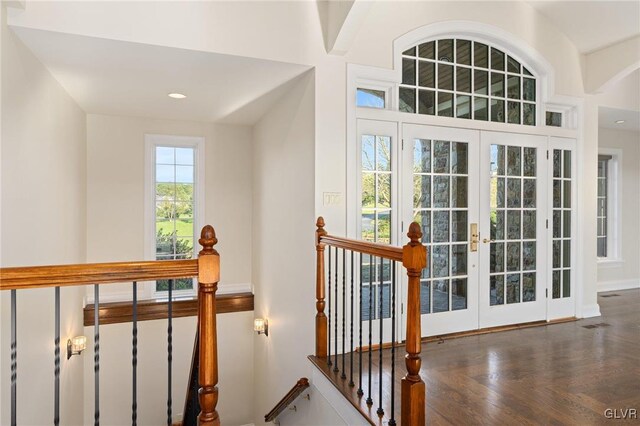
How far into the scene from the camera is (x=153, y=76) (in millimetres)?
3477

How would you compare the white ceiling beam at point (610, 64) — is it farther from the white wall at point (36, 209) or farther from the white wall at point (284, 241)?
the white wall at point (36, 209)

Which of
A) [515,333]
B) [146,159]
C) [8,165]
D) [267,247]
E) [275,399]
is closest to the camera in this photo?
[8,165]

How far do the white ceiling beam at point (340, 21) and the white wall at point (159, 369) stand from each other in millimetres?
3704

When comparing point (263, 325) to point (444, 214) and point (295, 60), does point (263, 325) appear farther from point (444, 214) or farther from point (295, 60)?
point (295, 60)

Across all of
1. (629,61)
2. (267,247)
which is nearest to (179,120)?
(267,247)

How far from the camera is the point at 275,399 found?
434cm

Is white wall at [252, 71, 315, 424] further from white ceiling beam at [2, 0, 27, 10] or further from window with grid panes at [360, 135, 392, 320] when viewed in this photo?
white ceiling beam at [2, 0, 27, 10]

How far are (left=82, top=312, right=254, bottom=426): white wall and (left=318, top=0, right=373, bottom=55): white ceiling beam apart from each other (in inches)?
146

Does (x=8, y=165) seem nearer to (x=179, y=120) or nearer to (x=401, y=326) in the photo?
(x=179, y=120)

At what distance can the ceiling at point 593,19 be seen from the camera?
12.2 feet

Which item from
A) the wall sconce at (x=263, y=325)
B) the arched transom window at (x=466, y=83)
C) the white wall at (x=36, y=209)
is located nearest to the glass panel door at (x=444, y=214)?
the arched transom window at (x=466, y=83)

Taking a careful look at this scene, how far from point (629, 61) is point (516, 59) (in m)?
1.17

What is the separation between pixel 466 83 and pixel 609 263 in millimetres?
4266

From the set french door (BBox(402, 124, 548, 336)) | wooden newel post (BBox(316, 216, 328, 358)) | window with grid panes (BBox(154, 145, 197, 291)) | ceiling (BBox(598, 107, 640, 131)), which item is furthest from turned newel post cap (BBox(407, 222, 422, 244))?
ceiling (BBox(598, 107, 640, 131))
